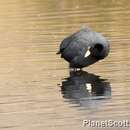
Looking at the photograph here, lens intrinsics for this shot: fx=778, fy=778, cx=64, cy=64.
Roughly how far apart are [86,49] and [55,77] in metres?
0.74

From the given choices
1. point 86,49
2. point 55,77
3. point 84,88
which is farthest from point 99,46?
point 84,88

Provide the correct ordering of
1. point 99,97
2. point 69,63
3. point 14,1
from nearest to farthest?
1. point 99,97
2. point 69,63
3. point 14,1

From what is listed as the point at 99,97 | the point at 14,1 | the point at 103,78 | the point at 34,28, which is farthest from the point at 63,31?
the point at 14,1

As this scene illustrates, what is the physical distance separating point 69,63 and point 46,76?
70 cm

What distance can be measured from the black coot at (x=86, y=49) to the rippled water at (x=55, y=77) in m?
0.19

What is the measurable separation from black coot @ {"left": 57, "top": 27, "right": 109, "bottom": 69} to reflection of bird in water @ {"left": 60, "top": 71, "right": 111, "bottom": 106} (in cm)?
20

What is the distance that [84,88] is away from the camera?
11.5 m

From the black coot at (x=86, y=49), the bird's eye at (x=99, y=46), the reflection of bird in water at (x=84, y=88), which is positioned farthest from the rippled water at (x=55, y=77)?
the bird's eye at (x=99, y=46)

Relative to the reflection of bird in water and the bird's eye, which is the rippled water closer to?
the reflection of bird in water

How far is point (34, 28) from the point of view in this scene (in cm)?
1769

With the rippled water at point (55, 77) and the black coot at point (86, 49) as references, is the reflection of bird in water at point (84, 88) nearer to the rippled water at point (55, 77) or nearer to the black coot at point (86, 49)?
the rippled water at point (55, 77)

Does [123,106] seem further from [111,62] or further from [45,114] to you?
[111,62]

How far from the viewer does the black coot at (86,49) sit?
1252 cm

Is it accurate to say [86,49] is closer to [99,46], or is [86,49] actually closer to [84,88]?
[99,46]
